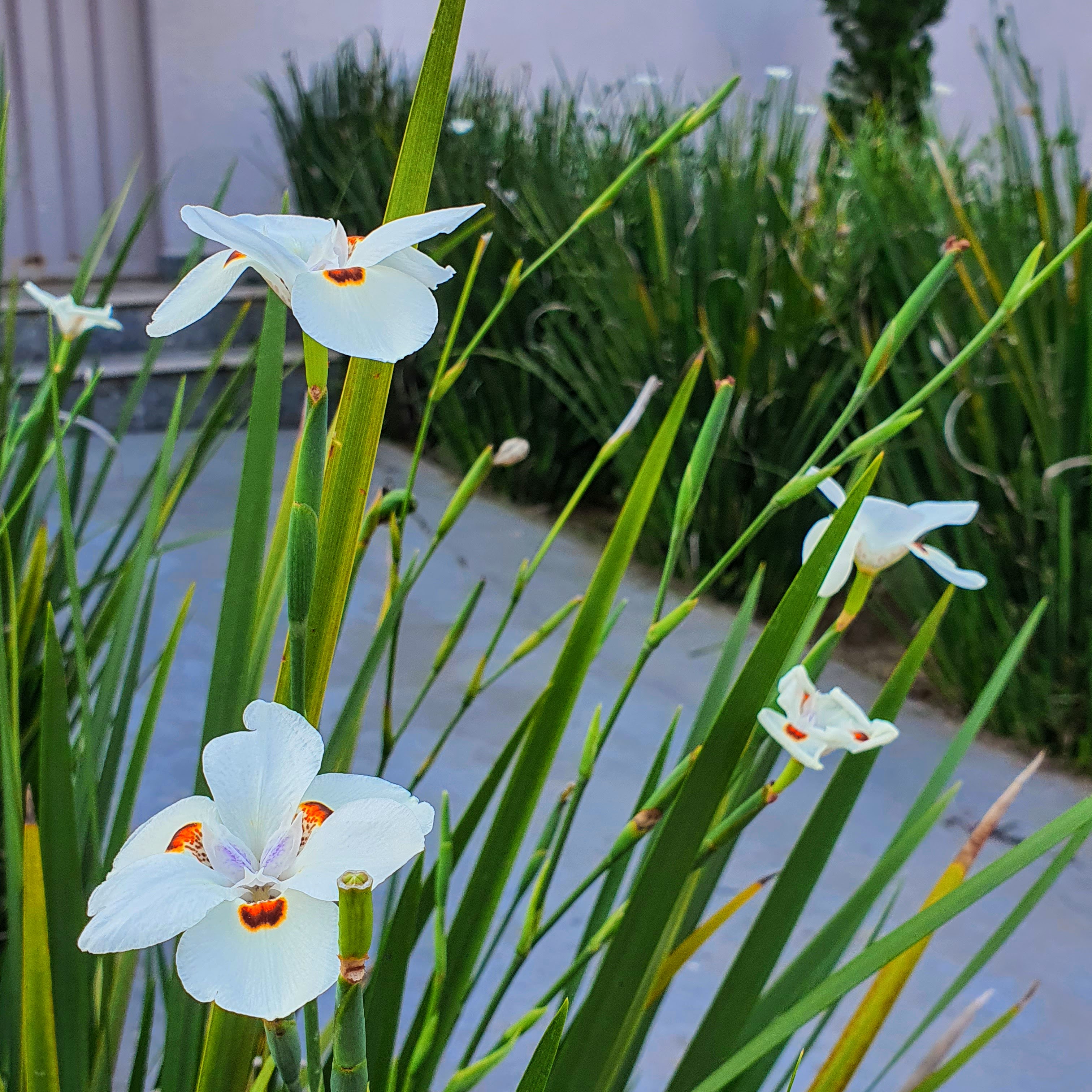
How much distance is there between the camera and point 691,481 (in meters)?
0.35

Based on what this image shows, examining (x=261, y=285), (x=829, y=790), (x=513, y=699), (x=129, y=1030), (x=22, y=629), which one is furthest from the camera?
(x=261, y=285)

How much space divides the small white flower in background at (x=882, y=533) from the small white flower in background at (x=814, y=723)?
0.05 m

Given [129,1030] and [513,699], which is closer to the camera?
[129,1030]

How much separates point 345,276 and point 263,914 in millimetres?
125

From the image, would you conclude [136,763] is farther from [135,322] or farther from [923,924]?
[135,322]

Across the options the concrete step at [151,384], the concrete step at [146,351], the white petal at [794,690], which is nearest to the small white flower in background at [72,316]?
the white petal at [794,690]

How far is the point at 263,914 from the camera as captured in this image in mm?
183

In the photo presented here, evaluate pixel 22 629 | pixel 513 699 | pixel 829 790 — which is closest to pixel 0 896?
pixel 22 629

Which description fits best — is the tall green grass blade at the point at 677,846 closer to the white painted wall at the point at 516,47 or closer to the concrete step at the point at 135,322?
the concrete step at the point at 135,322

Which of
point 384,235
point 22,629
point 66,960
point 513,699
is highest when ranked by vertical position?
point 384,235

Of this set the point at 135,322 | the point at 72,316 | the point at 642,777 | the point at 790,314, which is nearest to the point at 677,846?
the point at 72,316

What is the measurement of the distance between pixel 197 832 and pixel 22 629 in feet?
1.88

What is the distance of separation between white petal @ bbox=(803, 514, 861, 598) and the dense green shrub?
0.89 m

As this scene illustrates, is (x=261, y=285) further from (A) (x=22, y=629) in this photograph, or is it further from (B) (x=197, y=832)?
(B) (x=197, y=832)
